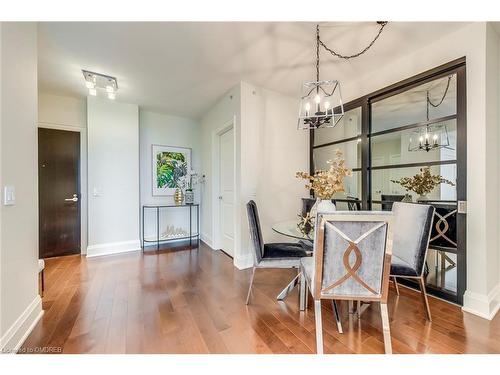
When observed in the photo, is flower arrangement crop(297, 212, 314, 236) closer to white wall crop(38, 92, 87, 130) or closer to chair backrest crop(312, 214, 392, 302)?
chair backrest crop(312, 214, 392, 302)

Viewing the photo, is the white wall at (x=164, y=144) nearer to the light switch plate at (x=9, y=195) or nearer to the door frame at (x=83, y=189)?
the door frame at (x=83, y=189)

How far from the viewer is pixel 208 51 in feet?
7.84

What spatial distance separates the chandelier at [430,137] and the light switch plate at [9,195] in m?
3.61

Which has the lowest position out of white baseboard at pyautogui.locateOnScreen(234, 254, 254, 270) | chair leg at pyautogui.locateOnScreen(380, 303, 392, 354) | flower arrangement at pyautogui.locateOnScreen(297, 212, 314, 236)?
white baseboard at pyautogui.locateOnScreen(234, 254, 254, 270)

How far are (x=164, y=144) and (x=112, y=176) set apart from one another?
1.16m

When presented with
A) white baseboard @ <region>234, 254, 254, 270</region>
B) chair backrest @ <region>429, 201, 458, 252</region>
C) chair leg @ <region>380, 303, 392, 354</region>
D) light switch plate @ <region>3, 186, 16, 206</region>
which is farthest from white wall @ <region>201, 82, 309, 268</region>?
light switch plate @ <region>3, 186, 16, 206</region>

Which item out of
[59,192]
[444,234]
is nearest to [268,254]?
[444,234]

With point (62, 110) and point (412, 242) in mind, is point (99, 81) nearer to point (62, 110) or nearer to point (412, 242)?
point (62, 110)

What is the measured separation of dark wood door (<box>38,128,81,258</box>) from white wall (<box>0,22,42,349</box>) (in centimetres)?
211

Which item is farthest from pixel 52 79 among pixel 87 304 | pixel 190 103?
pixel 87 304

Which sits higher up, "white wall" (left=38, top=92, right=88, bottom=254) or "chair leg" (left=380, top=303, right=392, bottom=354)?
"white wall" (left=38, top=92, right=88, bottom=254)

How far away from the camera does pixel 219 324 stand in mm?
1812

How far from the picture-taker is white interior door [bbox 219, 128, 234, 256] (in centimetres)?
366

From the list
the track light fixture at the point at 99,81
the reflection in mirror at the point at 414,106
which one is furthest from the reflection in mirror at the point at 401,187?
the track light fixture at the point at 99,81
